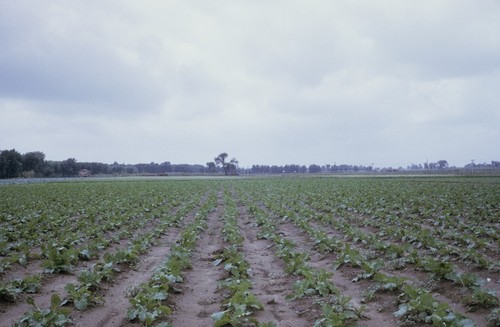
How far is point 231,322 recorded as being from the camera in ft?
15.0

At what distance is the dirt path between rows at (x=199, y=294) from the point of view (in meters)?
5.16

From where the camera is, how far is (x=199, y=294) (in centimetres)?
634

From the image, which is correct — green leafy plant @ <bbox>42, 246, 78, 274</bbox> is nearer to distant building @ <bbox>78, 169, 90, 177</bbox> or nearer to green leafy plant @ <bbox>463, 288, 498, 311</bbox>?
green leafy plant @ <bbox>463, 288, 498, 311</bbox>

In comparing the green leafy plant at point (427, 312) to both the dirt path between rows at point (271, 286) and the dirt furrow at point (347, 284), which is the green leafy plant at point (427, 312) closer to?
the dirt furrow at point (347, 284)

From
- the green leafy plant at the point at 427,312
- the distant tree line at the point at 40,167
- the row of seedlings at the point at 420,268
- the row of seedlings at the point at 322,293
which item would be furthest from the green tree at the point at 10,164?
the green leafy plant at the point at 427,312

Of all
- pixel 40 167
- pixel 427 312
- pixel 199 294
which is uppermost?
pixel 40 167

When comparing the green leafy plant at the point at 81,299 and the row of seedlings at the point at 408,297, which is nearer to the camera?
the row of seedlings at the point at 408,297

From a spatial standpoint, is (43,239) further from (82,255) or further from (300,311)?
(300,311)

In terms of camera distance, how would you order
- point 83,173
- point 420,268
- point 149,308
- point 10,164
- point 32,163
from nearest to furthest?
point 149,308
point 420,268
point 10,164
point 32,163
point 83,173

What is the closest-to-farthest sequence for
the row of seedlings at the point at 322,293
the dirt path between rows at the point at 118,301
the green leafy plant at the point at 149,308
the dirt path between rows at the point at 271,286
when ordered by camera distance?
the row of seedlings at the point at 322,293 → the green leafy plant at the point at 149,308 → the dirt path between rows at the point at 118,301 → the dirt path between rows at the point at 271,286

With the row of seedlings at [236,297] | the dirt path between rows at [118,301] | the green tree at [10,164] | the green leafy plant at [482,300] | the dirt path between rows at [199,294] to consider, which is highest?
the green tree at [10,164]

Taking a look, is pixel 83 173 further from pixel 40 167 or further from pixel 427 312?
pixel 427 312

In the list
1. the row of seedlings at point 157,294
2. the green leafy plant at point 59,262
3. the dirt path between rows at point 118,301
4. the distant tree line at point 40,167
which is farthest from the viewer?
the distant tree line at point 40,167

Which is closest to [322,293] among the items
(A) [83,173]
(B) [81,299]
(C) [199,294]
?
(C) [199,294]
